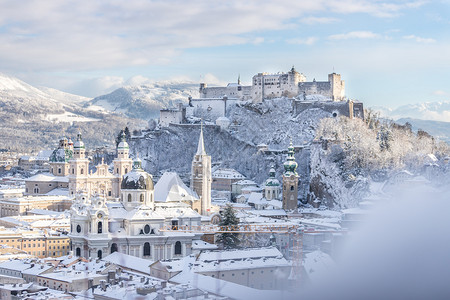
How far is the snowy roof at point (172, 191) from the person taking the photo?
54906 millimetres

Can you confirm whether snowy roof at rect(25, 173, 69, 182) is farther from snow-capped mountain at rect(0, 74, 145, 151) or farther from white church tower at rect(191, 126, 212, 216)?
snow-capped mountain at rect(0, 74, 145, 151)

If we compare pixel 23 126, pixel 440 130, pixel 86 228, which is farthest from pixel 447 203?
pixel 23 126

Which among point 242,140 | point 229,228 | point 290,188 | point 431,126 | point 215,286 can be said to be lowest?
point 215,286

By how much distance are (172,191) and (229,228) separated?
5.99 meters

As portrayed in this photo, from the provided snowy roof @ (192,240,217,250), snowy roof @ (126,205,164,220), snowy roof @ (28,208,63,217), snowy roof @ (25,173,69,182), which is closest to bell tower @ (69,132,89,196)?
snowy roof @ (28,208,63,217)

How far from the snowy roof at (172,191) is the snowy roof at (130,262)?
33.1 ft

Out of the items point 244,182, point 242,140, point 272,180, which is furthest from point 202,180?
point 242,140

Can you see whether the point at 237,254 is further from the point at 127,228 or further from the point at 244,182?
the point at 244,182

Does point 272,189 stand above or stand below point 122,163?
below

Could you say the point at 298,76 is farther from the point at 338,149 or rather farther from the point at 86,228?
the point at 86,228

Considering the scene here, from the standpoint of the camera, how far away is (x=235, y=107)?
8531 cm

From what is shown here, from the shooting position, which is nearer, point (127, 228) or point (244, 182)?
point (127, 228)

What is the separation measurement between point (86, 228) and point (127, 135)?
43.4 metres

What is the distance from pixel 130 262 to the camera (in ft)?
141
